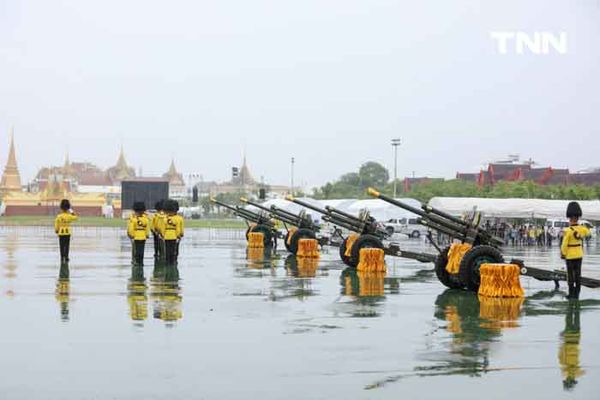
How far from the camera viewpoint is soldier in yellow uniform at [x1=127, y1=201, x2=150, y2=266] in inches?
934

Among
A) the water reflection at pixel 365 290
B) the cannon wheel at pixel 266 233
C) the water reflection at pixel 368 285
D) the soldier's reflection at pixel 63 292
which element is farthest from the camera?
the cannon wheel at pixel 266 233

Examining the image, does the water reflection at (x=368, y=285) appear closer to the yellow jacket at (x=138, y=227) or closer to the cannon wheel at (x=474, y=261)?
the cannon wheel at (x=474, y=261)

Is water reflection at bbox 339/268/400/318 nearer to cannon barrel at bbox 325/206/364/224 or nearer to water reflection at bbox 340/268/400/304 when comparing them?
water reflection at bbox 340/268/400/304

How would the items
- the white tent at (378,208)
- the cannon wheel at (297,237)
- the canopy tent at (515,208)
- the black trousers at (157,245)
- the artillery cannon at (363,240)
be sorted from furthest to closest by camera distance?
the white tent at (378,208) → the canopy tent at (515,208) → the cannon wheel at (297,237) → the black trousers at (157,245) → the artillery cannon at (363,240)

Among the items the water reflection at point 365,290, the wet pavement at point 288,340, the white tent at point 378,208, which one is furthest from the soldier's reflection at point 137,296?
the white tent at point 378,208

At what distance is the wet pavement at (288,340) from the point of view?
8641mm

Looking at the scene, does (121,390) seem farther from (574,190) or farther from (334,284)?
(574,190)

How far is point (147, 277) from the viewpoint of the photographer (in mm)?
20344

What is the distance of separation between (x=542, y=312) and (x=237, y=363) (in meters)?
6.10

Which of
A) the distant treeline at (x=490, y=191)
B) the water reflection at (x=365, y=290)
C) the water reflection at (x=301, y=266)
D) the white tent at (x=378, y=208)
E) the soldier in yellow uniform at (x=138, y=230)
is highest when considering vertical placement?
the distant treeline at (x=490, y=191)

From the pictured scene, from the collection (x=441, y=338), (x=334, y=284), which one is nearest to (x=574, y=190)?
(x=334, y=284)

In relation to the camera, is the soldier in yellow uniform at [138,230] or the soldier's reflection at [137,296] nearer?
the soldier's reflection at [137,296]

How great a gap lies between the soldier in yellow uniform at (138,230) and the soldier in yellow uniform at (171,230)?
0.51 meters

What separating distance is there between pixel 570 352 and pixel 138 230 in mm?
14882
